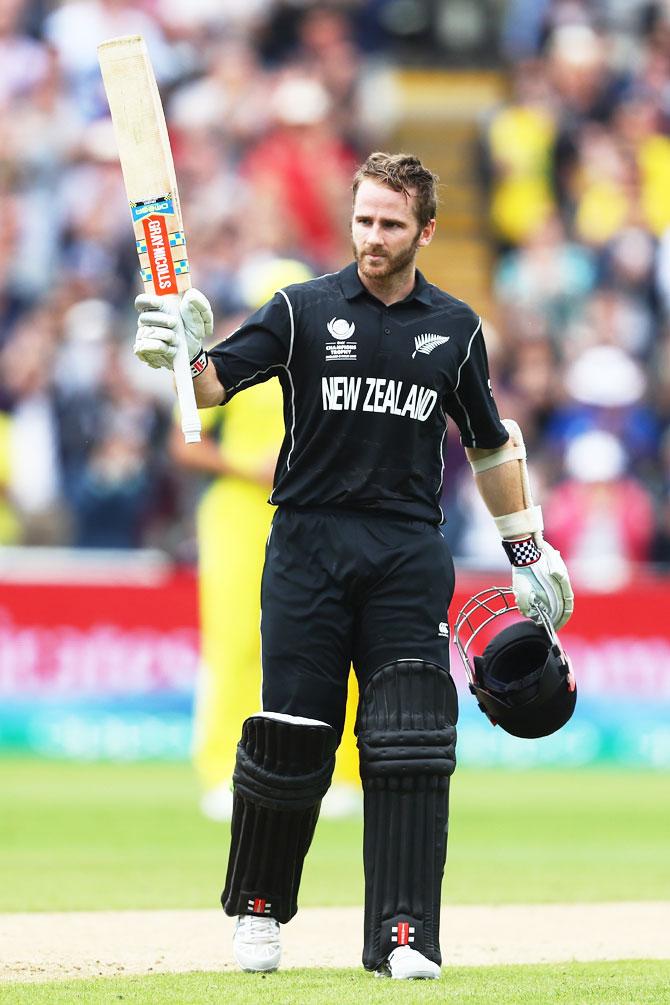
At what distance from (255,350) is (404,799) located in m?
1.26

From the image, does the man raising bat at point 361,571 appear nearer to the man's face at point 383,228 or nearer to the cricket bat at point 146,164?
the man's face at point 383,228

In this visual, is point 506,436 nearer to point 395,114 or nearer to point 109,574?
point 109,574

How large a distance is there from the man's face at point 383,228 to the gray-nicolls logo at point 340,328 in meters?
0.15

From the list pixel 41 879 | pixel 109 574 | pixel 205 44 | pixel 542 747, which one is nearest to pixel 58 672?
pixel 109 574

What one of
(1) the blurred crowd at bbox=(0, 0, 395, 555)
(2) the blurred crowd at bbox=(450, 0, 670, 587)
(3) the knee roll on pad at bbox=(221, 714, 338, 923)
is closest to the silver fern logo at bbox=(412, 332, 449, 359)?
(3) the knee roll on pad at bbox=(221, 714, 338, 923)

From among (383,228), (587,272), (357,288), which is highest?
(587,272)

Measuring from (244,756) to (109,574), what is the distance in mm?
6754

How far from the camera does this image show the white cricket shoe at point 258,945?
17.5 feet

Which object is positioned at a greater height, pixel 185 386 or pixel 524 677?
pixel 185 386

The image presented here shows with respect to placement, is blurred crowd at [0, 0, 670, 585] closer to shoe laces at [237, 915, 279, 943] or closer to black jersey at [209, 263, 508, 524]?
black jersey at [209, 263, 508, 524]

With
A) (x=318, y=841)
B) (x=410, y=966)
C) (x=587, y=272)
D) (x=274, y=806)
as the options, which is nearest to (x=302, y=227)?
(x=587, y=272)

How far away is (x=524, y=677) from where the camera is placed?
5566 mm

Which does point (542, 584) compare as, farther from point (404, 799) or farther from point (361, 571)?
point (404, 799)

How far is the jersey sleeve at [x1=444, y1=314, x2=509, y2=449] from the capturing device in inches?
216
